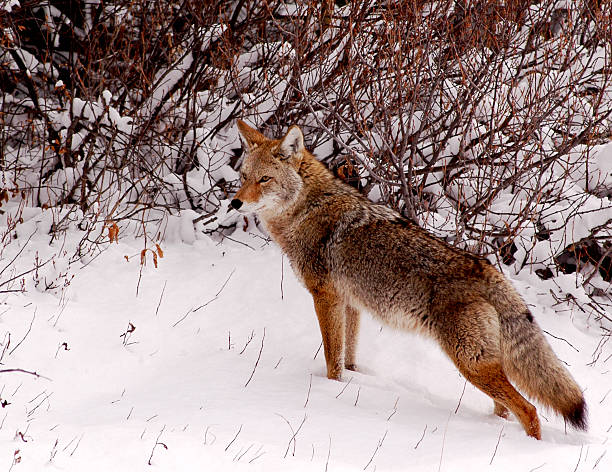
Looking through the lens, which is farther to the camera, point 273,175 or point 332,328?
point 273,175

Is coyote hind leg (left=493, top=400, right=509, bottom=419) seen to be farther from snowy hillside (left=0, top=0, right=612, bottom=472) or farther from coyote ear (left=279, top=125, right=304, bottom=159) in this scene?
coyote ear (left=279, top=125, right=304, bottom=159)

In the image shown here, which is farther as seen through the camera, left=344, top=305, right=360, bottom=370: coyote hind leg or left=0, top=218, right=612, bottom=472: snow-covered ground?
left=344, top=305, right=360, bottom=370: coyote hind leg

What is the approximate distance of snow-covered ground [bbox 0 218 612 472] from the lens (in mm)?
4031

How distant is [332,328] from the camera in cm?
569

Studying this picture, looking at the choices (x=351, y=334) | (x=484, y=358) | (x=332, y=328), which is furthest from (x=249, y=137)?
(x=484, y=358)

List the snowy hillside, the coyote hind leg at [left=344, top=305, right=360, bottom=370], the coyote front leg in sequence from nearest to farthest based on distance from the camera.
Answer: the snowy hillside < the coyote front leg < the coyote hind leg at [left=344, top=305, right=360, bottom=370]

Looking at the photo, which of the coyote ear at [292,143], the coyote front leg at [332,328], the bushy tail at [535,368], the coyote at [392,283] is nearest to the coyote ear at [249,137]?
the coyote at [392,283]

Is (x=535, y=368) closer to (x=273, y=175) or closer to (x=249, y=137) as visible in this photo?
(x=273, y=175)

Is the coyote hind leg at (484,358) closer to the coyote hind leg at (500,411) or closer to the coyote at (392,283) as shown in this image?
the coyote at (392,283)

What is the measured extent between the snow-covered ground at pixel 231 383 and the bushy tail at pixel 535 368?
30 cm

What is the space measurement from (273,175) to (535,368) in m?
2.93

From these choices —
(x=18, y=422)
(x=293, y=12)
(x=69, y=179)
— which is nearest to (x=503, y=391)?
(x=18, y=422)

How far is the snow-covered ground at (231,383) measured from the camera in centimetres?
403

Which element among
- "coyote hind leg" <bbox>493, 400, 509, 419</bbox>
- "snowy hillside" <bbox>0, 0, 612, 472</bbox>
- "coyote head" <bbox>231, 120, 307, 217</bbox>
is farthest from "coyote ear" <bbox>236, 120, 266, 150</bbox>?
"coyote hind leg" <bbox>493, 400, 509, 419</bbox>
